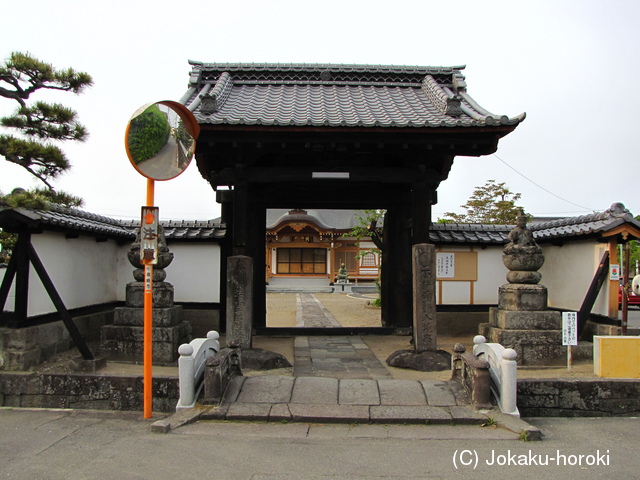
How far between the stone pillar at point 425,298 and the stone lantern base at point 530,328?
1.11 meters

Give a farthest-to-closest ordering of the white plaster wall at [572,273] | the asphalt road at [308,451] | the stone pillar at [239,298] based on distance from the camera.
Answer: the white plaster wall at [572,273], the stone pillar at [239,298], the asphalt road at [308,451]

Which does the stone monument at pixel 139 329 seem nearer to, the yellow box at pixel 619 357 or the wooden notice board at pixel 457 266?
the wooden notice board at pixel 457 266

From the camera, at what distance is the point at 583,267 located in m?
8.33

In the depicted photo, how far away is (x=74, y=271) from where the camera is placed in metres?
8.05

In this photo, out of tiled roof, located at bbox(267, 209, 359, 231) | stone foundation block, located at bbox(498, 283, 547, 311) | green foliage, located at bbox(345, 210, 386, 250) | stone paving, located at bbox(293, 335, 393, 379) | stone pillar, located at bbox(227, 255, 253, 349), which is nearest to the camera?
stone paving, located at bbox(293, 335, 393, 379)

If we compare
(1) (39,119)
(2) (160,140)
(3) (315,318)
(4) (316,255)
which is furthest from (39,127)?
(4) (316,255)

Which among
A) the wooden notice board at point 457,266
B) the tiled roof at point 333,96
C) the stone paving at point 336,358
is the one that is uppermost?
the tiled roof at point 333,96

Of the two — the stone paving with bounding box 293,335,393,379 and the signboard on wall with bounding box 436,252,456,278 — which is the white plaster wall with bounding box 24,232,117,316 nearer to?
the stone paving with bounding box 293,335,393,379

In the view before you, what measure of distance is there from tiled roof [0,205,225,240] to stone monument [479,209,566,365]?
218 inches

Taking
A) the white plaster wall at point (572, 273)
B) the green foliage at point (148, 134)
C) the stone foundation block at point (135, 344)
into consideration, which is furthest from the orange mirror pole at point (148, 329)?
the white plaster wall at point (572, 273)

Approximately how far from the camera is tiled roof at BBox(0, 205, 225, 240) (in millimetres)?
6344

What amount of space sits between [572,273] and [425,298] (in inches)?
135

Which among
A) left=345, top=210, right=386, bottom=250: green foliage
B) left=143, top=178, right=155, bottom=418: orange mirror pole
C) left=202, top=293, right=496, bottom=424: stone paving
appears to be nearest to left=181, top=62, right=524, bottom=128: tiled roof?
left=143, top=178, right=155, bottom=418: orange mirror pole

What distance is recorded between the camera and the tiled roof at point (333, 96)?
6930 mm
